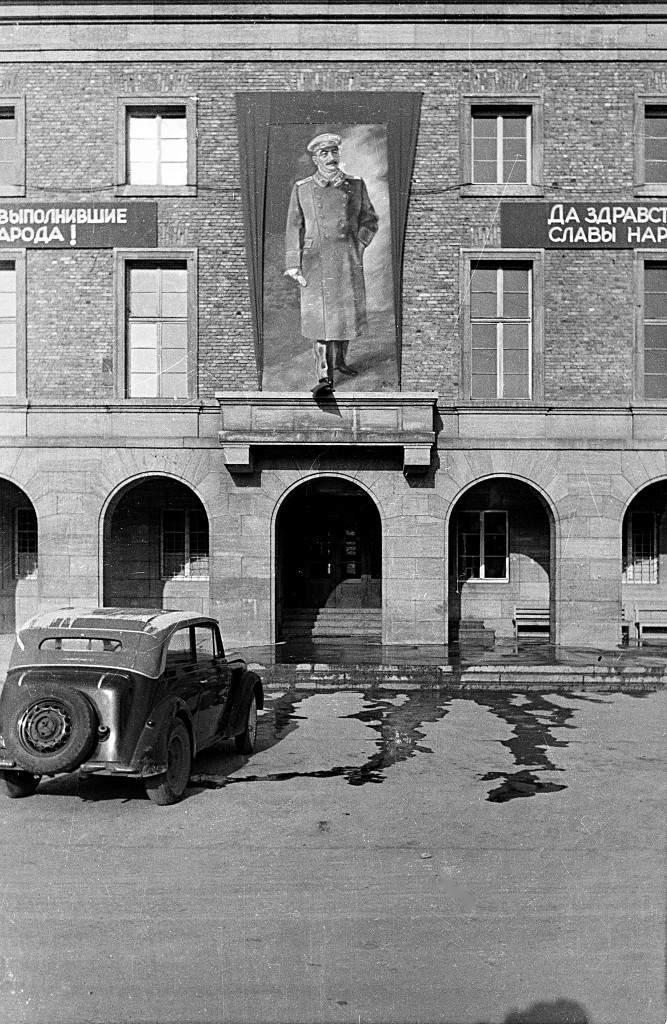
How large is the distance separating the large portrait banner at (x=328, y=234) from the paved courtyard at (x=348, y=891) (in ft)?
35.3

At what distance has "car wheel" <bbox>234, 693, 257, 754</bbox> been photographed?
10.9m

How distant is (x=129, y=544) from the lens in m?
22.3

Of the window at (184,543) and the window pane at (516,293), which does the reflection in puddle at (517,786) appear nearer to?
the window pane at (516,293)

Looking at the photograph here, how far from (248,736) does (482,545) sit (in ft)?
41.8

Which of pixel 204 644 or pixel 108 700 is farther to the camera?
pixel 204 644

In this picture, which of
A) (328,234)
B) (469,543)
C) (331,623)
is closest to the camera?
(328,234)

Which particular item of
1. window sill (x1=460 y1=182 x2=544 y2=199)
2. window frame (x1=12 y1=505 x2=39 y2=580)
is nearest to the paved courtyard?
window frame (x1=12 y1=505 x2=39 y2=580)

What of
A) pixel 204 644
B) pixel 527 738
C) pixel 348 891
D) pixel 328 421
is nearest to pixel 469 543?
pixel 328 421

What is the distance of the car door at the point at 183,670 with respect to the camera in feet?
29.9

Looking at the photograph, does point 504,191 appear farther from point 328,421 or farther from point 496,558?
point 496,558

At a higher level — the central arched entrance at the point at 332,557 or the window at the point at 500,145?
the window at the point at 500,145

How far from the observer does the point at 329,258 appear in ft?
64.6

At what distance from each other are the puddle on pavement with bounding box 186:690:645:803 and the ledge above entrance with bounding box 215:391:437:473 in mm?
5942

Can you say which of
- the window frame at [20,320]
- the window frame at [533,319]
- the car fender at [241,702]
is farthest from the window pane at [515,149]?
the car fender at [241,702]
